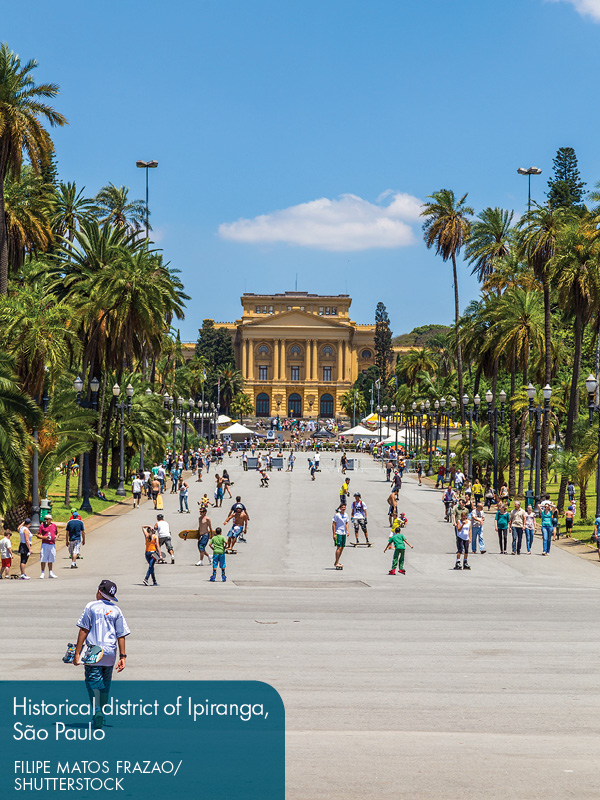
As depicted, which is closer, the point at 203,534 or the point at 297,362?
the point at 203,534

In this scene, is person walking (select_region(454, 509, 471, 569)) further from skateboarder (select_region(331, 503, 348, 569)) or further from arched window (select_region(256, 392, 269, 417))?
arched window (select_region(256, 392, 269, 417))

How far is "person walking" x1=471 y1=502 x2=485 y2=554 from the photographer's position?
28.2 m

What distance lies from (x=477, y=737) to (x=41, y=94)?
3314cm

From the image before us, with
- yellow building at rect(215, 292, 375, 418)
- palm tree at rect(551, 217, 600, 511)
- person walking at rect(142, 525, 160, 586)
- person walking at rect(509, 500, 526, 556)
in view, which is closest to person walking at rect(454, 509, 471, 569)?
person walking at rect(509, 500, 526, 556)

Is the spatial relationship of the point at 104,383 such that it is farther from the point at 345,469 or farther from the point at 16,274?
the point at 345,469

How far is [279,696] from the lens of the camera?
424 inches

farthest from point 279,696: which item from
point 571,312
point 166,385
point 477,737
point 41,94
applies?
point 166,385

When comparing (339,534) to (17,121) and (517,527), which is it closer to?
(517,527)

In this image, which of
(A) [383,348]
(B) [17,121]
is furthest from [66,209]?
(A) [383,348]

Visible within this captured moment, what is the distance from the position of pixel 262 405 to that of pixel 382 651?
6273 inches
